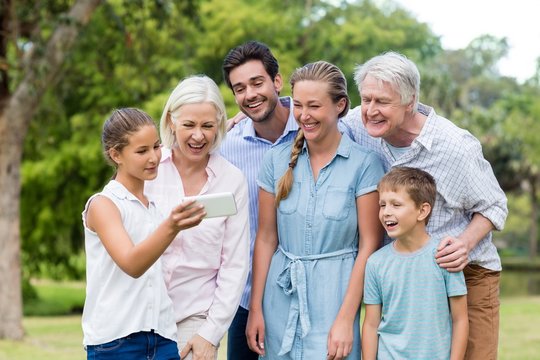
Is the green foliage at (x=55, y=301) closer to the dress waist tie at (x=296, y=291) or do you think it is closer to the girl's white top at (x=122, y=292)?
the dress waist tie at (x=296, y=291)

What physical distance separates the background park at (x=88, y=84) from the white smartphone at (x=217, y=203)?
881 cm

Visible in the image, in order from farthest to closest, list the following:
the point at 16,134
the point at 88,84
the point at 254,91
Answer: the point at 88,84 → the point at 16,134 → the point at 254,91

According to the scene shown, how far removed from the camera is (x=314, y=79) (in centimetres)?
393

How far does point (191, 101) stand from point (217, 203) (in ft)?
2.53

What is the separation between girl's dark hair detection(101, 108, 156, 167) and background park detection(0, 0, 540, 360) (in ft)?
27.8

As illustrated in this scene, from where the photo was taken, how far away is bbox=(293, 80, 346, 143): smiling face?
3922mm

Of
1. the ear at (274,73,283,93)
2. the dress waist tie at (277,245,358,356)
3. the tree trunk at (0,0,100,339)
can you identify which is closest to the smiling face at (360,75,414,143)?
the dress waist tie at (277,245,358,356)

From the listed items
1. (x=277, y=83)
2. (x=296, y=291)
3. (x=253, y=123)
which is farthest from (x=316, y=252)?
(x=277, y=83)

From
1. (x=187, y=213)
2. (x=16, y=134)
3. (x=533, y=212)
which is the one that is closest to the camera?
(x=187, y=213)

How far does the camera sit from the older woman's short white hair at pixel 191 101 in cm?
382

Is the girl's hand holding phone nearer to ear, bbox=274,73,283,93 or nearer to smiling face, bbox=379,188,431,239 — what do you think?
smiling face, bbox=379,188,431,239

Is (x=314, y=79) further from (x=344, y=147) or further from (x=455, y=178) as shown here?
(x=455, y=178)

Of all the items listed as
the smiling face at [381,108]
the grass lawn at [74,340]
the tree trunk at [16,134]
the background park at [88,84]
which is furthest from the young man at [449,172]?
the tree trunk at [16,134]

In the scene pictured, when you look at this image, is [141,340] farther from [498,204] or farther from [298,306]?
[498,204]
